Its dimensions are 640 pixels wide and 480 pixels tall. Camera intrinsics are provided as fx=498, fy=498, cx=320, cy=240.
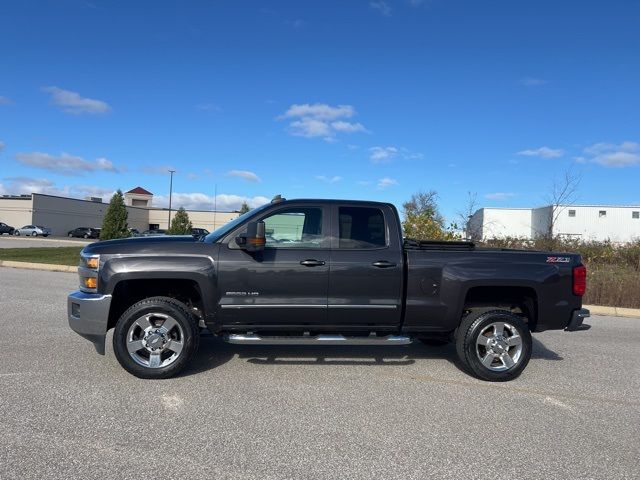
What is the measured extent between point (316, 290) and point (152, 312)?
1703 millimetres

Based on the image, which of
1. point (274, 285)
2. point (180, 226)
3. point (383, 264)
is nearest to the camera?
point (274, 285)

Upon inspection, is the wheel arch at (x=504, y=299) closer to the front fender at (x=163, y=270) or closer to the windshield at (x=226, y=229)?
the windshield at (x=226, y=229)

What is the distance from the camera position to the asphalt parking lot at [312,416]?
3.40m

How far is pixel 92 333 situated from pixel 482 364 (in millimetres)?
4127

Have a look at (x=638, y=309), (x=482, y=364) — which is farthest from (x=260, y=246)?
(x=638, y=309)

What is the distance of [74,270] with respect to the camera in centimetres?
1558

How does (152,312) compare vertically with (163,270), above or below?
below

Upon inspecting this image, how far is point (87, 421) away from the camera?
3.99 m

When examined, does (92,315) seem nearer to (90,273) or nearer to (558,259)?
(90,273)

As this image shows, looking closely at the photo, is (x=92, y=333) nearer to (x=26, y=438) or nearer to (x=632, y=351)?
(x=26, y=438)

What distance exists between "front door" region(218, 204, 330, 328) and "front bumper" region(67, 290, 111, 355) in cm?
116

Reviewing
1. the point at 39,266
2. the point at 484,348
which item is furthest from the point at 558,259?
the point at 39,266

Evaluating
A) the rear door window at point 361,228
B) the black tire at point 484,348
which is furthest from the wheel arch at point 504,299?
the rear door window at point 361,228

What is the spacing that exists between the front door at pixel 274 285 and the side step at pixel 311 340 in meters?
0.15
